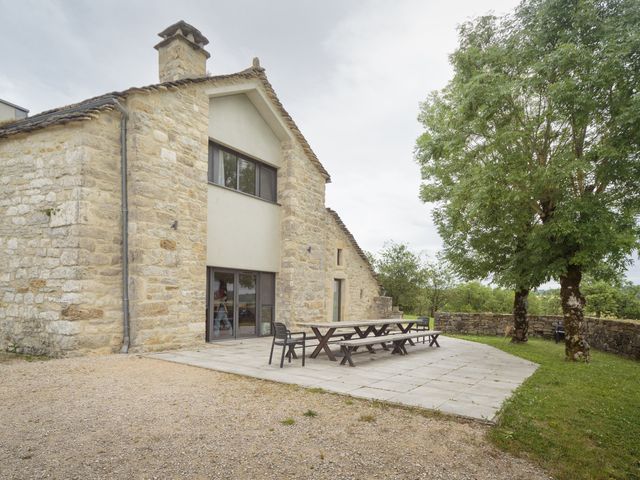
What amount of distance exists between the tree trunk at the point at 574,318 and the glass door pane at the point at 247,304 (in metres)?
8.14

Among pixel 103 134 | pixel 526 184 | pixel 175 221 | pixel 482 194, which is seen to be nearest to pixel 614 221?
pixel 526 184

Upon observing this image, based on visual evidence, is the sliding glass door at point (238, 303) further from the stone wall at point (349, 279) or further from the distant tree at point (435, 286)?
the distant tree at point (435, 286)

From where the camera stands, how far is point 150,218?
8.23 m

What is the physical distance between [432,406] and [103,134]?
305 inches

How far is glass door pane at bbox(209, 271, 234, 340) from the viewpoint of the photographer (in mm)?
10195

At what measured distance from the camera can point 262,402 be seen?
474 centimetres

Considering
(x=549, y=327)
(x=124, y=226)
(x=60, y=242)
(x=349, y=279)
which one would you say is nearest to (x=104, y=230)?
(x=124, y=226)

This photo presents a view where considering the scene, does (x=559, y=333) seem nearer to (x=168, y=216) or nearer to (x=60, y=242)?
(x=168, y=216)

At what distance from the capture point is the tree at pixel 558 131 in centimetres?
756

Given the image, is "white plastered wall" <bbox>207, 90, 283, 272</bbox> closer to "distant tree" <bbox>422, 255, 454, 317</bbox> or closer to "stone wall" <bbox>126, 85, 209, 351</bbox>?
"stone wall" <bbox>126, 85, 209, 351</bbox>

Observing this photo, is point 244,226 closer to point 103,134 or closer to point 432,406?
point 103,134

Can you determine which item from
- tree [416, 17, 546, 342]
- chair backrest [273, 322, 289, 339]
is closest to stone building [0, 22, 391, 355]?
chair backrest [273, 322, 289, 339]

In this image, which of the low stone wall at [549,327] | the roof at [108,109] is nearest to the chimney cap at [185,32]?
the roof at [108,109]

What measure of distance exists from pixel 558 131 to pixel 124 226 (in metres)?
10.1
